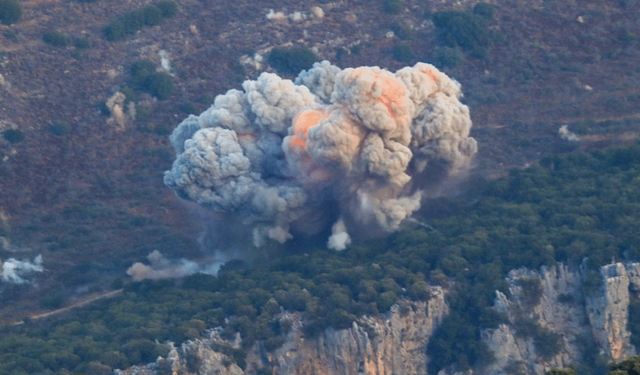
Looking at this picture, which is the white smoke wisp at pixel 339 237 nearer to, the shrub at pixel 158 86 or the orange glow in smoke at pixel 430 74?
the orange glow in smoke at pixel 430 74

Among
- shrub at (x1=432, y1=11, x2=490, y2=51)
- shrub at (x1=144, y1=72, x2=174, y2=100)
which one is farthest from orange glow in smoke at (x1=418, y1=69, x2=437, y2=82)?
shrub at (x1=144, y1=72, x2=174, y2=100)

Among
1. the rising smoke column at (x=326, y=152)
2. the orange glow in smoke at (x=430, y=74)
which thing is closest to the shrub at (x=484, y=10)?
the rising smoke column at (x=326, y=152)

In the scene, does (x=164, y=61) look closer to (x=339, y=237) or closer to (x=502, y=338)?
(x=339, y=237)

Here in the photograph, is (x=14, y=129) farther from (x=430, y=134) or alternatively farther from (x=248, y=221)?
(x=430, y=134)

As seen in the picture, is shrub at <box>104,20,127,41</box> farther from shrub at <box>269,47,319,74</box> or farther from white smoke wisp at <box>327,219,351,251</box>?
white smoke wisp at <box>327,219,351,251</box>

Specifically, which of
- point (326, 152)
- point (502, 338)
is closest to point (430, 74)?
point (326, 152)

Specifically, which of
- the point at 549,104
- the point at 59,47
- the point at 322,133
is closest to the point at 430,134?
the point at 322,133
